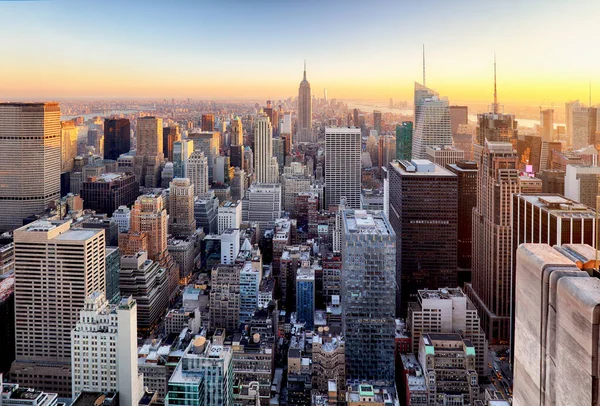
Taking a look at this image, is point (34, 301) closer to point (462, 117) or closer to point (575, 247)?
point (575, 247)

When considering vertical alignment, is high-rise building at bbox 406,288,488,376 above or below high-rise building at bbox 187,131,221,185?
below

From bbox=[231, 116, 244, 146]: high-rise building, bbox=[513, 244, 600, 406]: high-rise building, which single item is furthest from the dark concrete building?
bbox=[231, 116, 244, 146]: high-rise building

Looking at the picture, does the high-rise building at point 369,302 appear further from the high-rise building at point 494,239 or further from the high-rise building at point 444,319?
the high-rise building at point 494,239

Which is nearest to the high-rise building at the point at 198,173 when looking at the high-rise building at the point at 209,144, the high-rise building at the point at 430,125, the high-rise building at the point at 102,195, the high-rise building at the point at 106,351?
the high-rise building at the point at 209,144

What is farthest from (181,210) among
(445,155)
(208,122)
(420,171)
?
(445,155)

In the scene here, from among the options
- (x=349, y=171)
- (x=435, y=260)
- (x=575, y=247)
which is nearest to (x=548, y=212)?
(x=435, y=260)

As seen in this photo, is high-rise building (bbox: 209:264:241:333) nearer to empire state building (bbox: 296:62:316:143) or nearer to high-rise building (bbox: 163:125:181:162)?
empire state building (bbox: 296:62:316:143)
